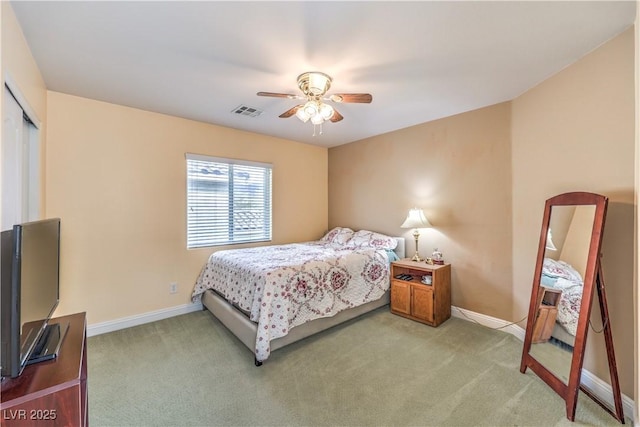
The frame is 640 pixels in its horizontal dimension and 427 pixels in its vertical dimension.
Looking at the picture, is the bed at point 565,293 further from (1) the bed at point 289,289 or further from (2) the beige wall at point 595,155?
(1) the bed at point 289,289

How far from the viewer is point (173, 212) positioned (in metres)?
3.39

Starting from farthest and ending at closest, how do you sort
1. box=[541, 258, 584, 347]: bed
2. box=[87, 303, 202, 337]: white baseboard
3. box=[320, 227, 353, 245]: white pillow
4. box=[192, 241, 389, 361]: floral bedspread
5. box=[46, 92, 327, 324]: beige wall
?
box=[320, 227, 353, 245]: white pillow → box=[87, 303, 202, 337]: white baseboard → box=[46, 92, 327, 324]: beige wall → box=[192, 241, 389, 361]: floral bedspread → box=[541, 258, 584, 347]: bed

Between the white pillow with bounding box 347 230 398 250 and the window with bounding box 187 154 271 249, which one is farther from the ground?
the window with bounding box 187 154 271 249

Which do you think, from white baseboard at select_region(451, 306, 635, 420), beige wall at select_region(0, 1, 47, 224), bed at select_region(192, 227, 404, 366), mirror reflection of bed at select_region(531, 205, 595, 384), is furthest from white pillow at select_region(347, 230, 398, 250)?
beige wall at select_region(0, 1, 47, 224)

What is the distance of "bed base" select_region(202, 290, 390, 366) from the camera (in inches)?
95.3

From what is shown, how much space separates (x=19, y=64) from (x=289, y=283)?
2.43m

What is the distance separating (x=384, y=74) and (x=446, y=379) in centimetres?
250

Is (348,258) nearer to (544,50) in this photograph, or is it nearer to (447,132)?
(447,132)

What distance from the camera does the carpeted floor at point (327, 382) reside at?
1.74m

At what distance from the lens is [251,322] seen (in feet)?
8.02

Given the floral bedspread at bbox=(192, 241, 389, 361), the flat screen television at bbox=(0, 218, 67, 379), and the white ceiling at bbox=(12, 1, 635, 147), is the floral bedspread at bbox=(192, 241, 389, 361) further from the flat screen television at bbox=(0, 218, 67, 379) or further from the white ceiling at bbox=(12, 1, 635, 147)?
the white ceiling at bbox=(12, 1, 635, 147)

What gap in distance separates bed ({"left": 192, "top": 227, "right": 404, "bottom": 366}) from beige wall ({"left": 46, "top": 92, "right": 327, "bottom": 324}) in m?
0.57

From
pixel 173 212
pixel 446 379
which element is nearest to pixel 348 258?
pixel 446 379

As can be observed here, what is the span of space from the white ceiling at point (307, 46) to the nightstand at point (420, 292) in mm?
1900
